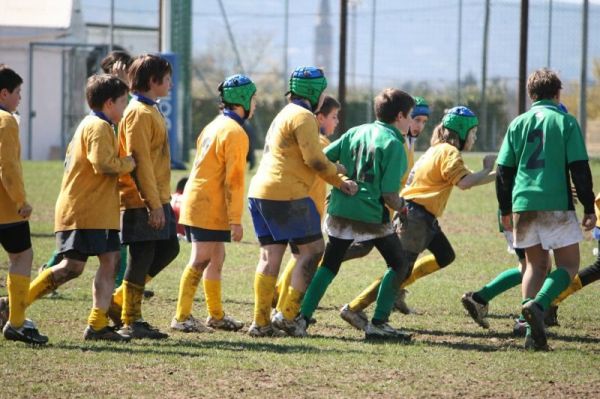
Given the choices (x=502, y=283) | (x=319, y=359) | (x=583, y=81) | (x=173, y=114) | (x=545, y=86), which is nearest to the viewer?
(x=319, y=359)

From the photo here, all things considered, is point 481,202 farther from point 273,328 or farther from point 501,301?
point 273,328

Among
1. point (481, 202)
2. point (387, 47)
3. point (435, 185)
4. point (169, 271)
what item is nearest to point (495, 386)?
point (435, 185)

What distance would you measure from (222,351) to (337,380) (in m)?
1.12

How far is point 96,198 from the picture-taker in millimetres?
7188

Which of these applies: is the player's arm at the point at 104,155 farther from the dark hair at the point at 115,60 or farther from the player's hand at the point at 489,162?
the player's hand at the point at 489,162

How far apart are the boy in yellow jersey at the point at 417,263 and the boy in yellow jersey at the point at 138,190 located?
56.5 inches

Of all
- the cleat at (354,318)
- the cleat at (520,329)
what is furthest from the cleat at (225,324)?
the cleat at (520,329)

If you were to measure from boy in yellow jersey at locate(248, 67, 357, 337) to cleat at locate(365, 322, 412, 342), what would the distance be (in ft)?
1.80

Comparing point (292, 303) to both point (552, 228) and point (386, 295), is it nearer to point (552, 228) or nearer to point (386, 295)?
point (386, 295)

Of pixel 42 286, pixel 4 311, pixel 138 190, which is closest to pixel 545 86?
pixel 138 190

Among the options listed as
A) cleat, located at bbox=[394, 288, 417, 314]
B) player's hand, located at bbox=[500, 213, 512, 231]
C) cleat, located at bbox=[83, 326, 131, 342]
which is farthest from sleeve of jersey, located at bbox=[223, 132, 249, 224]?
cleat, located at bbox=[394, 288, 417, 314]

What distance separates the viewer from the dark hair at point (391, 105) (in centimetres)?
788

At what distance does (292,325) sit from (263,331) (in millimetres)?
209

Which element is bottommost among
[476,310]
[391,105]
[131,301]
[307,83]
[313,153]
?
[476,310]
